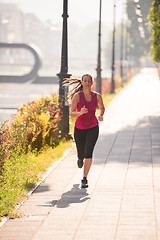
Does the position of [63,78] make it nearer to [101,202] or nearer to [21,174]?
[21,174]

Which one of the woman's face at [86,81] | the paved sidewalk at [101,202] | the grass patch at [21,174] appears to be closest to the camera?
the paved sidewalk at [101,202]

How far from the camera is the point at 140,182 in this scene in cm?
913

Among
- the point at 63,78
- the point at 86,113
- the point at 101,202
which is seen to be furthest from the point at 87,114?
the point at 63,78

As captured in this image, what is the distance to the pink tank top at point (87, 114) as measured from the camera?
28.4ft

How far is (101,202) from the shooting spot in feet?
25.5

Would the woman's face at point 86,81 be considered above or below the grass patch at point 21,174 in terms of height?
above

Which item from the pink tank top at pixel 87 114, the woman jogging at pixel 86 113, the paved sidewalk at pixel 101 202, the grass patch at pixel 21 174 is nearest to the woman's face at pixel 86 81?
the woman jogging at pixel 86 113

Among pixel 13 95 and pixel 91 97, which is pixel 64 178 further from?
pixel 13 95

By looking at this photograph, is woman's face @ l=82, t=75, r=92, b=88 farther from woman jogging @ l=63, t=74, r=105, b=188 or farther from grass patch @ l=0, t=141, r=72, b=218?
grass patch @ l=0, t=141, r=72, b=218

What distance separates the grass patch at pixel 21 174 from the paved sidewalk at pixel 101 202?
18 cm

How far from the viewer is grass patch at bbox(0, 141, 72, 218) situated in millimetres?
7618

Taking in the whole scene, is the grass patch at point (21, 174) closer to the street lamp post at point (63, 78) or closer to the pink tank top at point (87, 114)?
→ the pink tank top at point (87, 114)

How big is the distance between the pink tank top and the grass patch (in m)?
1.19

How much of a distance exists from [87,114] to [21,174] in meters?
1.55
